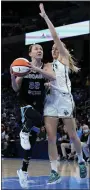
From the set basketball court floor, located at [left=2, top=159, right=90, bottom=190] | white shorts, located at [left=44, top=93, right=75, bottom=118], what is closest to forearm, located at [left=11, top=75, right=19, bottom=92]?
white shorts, located at [left=44, top=93, right=75, bottom=118]

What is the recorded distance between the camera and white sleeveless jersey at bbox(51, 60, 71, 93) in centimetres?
464

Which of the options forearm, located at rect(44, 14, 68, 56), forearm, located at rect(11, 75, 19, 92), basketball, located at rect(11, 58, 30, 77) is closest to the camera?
basketball, located at rect(11, 58, 30, 77)

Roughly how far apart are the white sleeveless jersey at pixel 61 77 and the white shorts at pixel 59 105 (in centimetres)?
6

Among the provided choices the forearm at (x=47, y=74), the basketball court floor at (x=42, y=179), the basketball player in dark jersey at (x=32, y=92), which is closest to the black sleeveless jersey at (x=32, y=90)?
the basketball player in dark jersey at (x=32, y=92)

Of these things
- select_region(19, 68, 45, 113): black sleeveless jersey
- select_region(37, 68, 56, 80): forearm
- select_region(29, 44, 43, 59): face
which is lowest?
select_region(19, 68, 45, 113): black sleeveless jersey

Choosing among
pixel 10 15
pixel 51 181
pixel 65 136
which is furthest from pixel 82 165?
pixel 10 15

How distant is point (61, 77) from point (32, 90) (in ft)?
1.40

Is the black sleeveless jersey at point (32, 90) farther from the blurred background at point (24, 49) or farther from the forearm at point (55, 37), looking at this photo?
the blurred background at point (24, 49)

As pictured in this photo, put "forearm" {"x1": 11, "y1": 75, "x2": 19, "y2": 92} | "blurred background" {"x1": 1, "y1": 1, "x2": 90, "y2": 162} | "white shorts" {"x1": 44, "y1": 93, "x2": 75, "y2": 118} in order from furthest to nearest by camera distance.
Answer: "blurred background" {"x1": 1, "y1": 1, "x2": 90, "y2": 162}, "white shorts" {"x1": 44, "y1": 93, "x2": 75, "y2": 118}, "forearm" {"x1": 11, "y1": 75, "x2": 19, "y2": 92}

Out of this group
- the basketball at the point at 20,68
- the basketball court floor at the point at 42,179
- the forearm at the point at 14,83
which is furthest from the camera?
the basketball court floor at the point at 42,179

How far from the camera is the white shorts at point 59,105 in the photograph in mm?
4609

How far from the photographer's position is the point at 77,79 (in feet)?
66.8

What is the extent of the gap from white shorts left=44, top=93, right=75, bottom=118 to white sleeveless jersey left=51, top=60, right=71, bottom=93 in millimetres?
64

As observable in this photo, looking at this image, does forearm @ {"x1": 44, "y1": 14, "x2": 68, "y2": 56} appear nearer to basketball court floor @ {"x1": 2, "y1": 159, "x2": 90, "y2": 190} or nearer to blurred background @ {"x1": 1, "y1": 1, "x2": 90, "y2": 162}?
basketball court floor @ {"x1": 2, "y1": 159, "x2": 90, "y2": 190}
